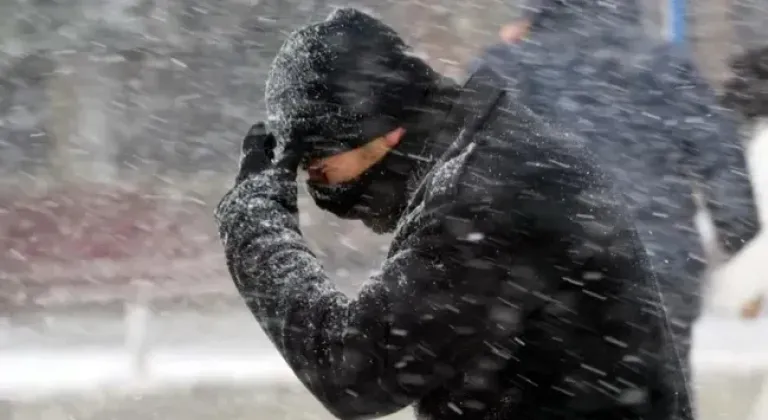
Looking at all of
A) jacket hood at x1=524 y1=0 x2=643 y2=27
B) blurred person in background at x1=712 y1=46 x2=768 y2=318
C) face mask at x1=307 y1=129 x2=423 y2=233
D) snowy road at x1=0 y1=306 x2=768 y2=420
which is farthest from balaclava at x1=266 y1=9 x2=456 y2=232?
snowy road at x1=0 y1=306 x2=768 y2=420

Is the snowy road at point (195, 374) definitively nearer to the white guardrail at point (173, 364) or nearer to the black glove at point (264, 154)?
the white guardrail at point (173, 364)

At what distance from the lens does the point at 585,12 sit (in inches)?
53.1

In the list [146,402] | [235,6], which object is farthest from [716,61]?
[146,402]

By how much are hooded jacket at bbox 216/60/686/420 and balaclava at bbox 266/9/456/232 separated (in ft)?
0.32

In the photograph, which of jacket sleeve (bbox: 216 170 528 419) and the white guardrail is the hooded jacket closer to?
jacket sleeve (bbox: 216 170 528 419)

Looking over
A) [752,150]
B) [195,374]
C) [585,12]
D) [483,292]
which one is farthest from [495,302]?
[195,374]

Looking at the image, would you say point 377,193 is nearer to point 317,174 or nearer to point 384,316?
point 317,174

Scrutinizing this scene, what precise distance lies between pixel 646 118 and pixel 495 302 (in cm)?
67

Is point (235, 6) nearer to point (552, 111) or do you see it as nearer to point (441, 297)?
point (552, 111)

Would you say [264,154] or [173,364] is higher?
[264,154]

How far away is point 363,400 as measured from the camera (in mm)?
740

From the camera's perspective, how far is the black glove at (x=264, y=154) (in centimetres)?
90

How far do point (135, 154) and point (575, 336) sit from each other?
8.32 ft

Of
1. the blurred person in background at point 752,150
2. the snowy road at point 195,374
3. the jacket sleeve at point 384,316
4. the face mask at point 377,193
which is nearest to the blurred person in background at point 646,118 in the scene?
the blurred person in background at point 752,150
